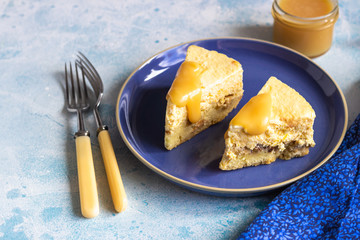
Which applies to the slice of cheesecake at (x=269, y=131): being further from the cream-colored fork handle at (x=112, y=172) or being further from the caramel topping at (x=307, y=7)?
the caramel topping at (x=307, y=7)

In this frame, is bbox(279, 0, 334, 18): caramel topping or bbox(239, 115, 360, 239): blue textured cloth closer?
bbox(239, 115, 360, 239): blue textured cloth

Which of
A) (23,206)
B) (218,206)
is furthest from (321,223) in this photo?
(23,206)

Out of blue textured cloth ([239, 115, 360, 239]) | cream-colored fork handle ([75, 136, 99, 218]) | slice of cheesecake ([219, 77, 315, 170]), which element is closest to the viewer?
blue textured cloth ([239, 115, 360, 239])

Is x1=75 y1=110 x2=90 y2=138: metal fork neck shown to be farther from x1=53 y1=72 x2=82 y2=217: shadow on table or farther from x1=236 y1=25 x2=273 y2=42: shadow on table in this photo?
x1=236 y1=25 x2=273 y2=42: shadow on table

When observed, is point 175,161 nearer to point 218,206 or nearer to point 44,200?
point 218,206

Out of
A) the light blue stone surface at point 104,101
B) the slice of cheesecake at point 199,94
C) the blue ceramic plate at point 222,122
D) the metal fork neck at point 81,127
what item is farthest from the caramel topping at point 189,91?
the metal fork neck at point 81,127

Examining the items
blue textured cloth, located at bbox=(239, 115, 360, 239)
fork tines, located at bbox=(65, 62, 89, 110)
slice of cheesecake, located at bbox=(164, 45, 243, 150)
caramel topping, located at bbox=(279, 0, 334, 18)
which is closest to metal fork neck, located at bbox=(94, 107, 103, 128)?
fork tines, located at bbox=(65, 62, 89, 110)
